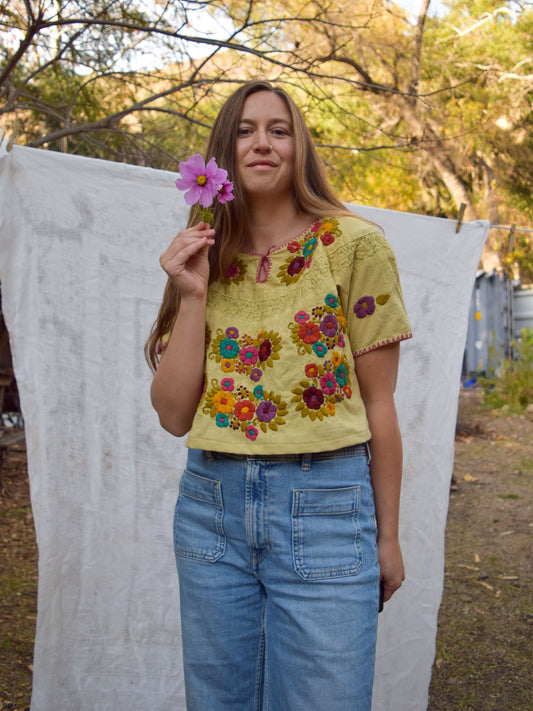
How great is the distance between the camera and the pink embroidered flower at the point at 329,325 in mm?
1420

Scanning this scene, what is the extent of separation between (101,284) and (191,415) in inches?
36.5

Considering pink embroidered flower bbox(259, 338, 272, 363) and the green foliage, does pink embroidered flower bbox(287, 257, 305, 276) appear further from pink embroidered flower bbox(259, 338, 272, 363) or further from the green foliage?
the green foliage

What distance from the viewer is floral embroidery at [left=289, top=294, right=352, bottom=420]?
4.54 ft

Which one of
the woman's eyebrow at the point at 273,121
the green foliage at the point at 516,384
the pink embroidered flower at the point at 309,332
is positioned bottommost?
the green foliage at the point at 516,384

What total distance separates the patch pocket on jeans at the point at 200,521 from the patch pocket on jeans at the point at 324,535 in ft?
0.56

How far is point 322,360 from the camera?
141cm

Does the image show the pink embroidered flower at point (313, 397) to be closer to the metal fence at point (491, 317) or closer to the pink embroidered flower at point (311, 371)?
the pink embroidered flower at point (311, 371)

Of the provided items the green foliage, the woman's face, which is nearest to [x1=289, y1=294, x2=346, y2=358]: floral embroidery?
the woman's face

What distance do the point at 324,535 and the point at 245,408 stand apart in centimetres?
31

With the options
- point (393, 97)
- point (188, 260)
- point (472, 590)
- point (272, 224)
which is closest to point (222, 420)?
point (188, 260)

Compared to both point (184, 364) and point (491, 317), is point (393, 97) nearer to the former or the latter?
point (491, 317)

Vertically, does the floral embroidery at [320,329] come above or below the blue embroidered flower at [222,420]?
above

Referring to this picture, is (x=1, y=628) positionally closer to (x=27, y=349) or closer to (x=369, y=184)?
(x=27, y=349)

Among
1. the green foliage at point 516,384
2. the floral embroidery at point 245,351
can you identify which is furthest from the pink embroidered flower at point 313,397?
the green foliage at point 516,384
